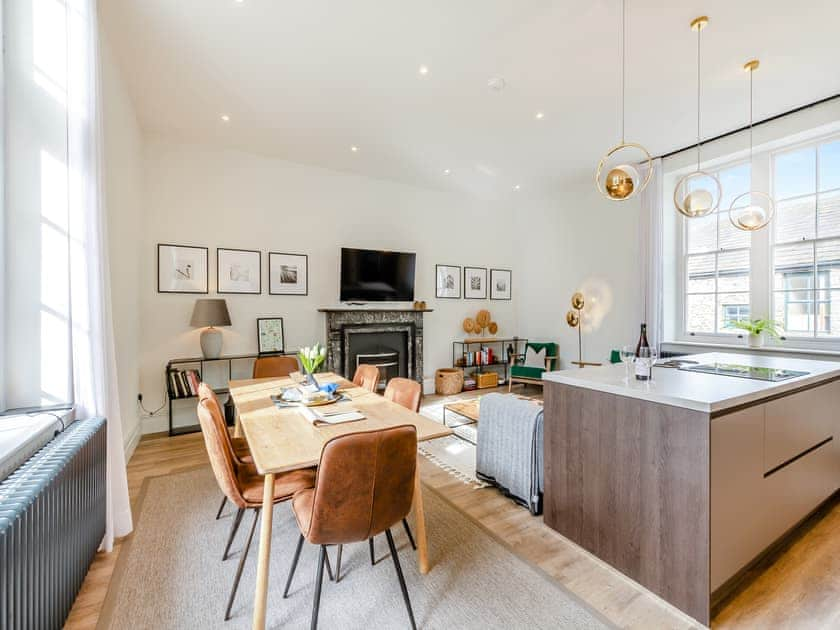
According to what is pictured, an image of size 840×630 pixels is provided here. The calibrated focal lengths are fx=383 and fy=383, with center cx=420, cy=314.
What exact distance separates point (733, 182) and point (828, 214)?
1.00 meters

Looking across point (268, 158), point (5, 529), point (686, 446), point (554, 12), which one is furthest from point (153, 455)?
point (554, 12)

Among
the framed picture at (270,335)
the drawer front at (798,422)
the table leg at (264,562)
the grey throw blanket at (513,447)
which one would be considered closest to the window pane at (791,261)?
the drawer front at (798,422)

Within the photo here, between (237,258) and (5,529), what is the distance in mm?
3803

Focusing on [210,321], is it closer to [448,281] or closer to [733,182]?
[448,281]

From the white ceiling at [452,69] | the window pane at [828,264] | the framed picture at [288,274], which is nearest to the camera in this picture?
the white ceiling at [452,69]

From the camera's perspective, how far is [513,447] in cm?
260

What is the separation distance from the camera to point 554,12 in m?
2.49

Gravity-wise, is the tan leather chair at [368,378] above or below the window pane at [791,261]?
below

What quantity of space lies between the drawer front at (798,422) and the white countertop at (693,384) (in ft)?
0.26

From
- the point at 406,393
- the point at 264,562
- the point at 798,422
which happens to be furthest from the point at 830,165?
the point at 264,562

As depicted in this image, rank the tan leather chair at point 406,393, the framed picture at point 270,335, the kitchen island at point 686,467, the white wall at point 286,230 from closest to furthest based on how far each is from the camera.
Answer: the kitchen island at point 686,467 < the tan leather chair at point 406,393 < the white wall at point 286,230 < the framed picture at point 270,335

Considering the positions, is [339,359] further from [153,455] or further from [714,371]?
[714,371]

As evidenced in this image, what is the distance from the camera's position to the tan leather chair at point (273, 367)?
356 centimetres

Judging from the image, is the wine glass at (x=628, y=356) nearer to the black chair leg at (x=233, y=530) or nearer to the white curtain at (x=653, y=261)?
the black chair leg at (x=233, y=530)
